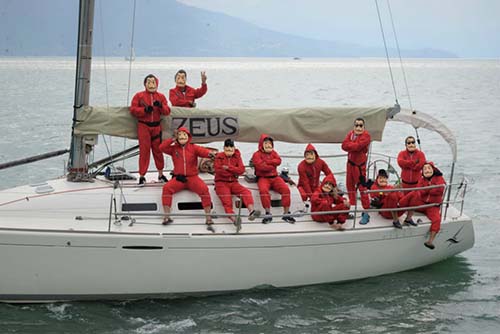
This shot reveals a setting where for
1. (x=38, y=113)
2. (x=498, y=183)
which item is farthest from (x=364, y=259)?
(x=38, y=113)

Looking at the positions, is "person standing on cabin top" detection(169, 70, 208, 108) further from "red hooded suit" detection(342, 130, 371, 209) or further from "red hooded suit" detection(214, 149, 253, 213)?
"red hooded suit" detection(342, 130, 371, 209)

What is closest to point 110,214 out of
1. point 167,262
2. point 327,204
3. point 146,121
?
point 167,262

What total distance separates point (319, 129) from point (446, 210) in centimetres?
250

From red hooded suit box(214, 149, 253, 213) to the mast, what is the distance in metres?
1.91

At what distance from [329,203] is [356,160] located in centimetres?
100

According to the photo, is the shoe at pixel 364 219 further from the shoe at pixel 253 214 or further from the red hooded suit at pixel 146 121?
the red hooded suit at pixel 146 121

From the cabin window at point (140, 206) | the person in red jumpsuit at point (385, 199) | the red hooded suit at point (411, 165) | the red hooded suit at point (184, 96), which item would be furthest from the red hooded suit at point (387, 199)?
the cabin window at point (140, 206)

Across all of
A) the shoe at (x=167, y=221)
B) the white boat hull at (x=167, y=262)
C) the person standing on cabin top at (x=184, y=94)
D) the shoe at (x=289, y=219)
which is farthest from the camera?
the person standing on cabin top at (x=184, y=94)

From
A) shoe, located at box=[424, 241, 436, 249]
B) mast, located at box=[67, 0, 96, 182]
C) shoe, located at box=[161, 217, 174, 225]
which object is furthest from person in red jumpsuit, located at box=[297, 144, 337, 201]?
mast, located at box=[67, 0, 96, 182]

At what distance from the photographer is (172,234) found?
1015 cm

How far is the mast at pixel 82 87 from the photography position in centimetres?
1066

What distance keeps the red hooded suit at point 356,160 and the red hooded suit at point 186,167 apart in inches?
88.1

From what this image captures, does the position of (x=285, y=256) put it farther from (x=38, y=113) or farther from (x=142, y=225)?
(x=38, y=113)

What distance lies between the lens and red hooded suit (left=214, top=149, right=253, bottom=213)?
1084 cm
